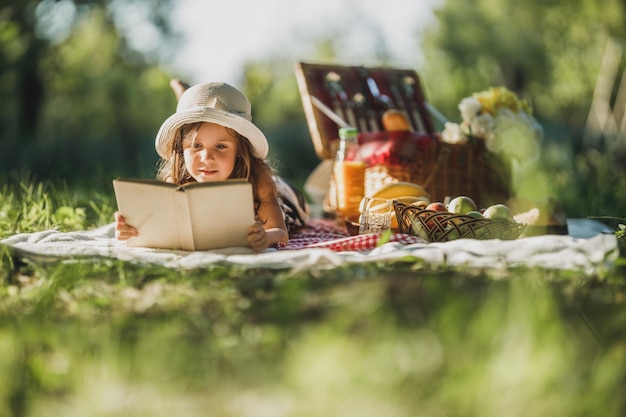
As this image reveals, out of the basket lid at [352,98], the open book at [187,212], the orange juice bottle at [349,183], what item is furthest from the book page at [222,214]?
the basket lid at [352,98]

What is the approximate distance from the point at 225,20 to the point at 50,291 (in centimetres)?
1925

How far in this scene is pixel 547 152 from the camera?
26.8 ft

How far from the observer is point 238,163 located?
360 cm

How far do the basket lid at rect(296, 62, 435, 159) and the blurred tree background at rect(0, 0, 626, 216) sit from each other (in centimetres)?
50

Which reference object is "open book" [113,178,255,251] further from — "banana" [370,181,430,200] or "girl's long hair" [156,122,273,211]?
"banana" [370,181,430,200]

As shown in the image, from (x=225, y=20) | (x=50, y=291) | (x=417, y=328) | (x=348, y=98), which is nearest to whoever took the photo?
(x=417, y=328)

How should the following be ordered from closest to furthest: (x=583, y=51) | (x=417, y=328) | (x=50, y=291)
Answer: (x=417, y=328) < (x=50, y=291) < (x=583, y=51)

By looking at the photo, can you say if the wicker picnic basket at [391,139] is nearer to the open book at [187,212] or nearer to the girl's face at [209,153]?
the girl's face at [209,153]

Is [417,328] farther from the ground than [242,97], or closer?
closer

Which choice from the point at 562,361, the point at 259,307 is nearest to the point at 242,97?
the point at 259,307

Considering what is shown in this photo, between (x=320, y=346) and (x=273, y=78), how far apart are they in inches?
906

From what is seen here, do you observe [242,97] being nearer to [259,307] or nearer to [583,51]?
[259,307]

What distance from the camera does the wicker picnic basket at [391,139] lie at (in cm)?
457

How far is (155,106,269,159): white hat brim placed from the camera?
332 cm
